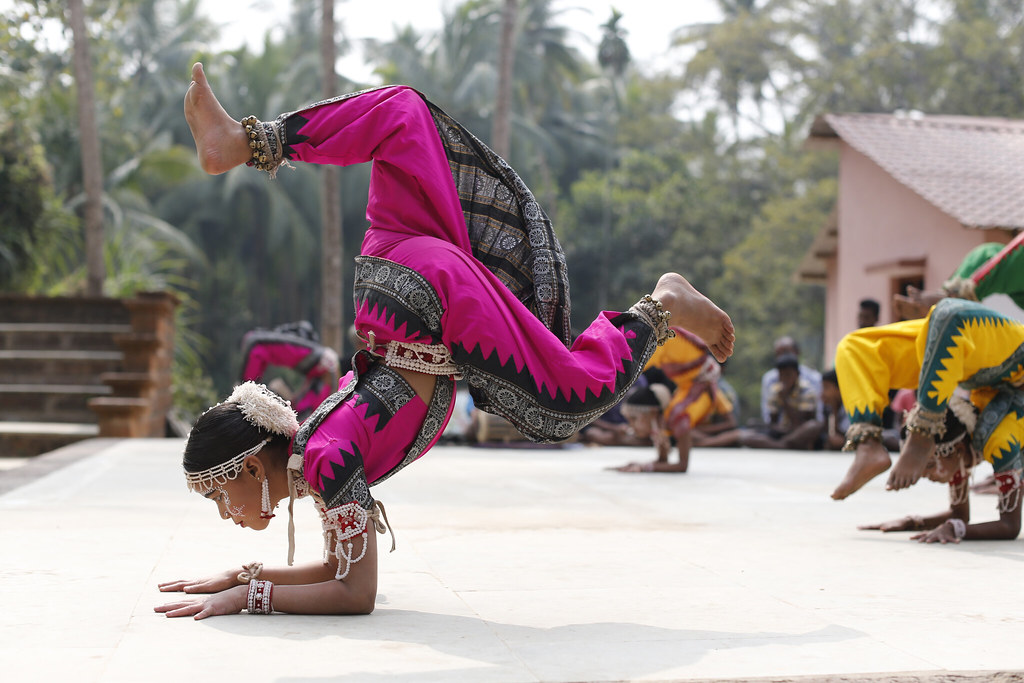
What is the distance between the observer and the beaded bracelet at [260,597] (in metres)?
3.06

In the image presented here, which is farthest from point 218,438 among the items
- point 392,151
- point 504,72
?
point 504,72

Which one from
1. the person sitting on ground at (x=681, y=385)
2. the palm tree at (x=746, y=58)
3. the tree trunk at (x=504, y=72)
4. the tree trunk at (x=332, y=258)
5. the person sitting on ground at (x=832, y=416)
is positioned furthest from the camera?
the palm tree at (x=746, y=58)

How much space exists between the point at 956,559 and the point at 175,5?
38491 mm

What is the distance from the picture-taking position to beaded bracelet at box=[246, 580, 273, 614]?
306 centimetres

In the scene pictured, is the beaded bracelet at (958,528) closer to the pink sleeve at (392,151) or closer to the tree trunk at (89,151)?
the pink sleeve at (392,151)

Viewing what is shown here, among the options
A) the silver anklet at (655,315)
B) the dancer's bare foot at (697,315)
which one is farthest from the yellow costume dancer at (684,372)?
the silver anklet at (655,315)

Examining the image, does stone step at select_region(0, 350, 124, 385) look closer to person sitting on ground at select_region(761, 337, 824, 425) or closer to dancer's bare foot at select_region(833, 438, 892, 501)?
person sitting on ground at select_region(761, 337, 824, 425)

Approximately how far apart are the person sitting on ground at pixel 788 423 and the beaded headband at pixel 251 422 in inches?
346

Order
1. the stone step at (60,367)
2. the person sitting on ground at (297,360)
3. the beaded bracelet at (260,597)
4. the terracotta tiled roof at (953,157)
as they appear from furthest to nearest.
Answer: the terracotta tiled roof at (953,157) < the stone step at (60,367) < the person sitting on ground at (297,360) < the beaded bracelet at (260,597)

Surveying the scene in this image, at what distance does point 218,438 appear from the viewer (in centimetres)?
311

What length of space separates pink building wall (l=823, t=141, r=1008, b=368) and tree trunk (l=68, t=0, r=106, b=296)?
9837 millimetres

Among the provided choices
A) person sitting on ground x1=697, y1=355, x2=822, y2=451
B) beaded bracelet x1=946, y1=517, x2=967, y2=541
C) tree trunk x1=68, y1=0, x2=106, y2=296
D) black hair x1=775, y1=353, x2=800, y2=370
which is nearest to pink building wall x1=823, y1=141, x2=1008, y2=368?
person sitting on ground x1=697, y1=355, x2=822, y2=451

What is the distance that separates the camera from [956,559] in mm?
4184

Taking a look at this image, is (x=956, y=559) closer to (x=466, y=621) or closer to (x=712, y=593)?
(x=712, y=593)
